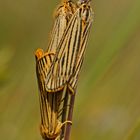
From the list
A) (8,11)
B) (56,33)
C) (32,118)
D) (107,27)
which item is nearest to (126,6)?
(107,27)

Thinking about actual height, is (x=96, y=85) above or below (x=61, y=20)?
below

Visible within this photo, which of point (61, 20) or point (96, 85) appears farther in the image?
point (96, 85)

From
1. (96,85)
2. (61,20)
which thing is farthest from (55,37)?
(96,85)

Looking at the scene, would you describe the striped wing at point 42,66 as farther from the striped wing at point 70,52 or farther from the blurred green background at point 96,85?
the blurred green background at point 96,85

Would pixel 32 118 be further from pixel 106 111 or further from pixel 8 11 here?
pixel 8 11

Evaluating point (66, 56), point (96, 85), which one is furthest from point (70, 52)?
point (96, 85)

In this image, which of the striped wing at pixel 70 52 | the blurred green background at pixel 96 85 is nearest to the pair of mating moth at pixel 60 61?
the striped wing at pixel 70 52

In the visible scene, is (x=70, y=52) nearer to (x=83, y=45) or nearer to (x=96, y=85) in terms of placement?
(x=83, y=45)

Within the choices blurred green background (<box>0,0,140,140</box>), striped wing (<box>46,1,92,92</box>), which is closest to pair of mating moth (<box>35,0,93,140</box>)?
striped wing (<box>46,1,92,92</box>)
